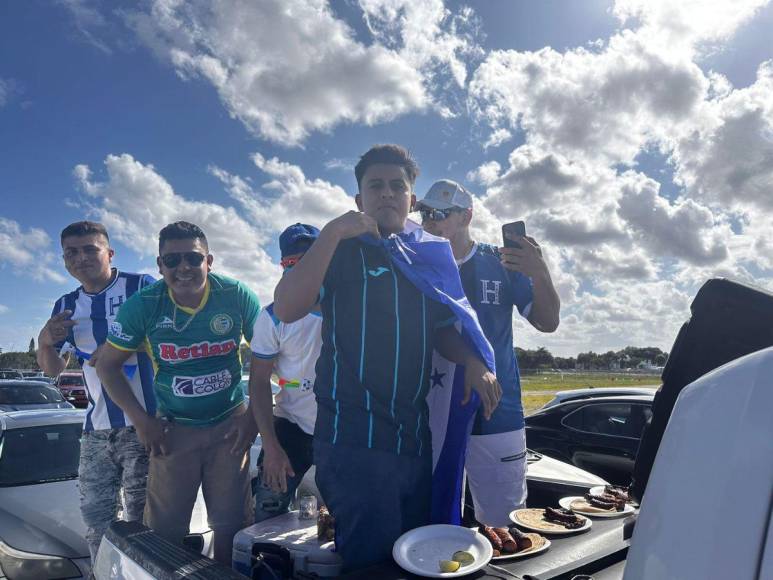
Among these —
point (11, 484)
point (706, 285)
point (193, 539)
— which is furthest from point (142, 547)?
point (11, 484)

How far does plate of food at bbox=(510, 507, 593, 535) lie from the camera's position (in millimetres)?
1704

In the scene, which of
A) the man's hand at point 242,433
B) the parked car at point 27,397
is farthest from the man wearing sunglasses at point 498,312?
the parked car at point 27,397

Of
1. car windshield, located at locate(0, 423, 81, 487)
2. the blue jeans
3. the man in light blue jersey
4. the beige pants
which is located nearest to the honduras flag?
the blue jeans

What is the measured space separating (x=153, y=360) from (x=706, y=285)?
263 cm

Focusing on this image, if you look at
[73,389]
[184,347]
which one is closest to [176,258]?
[184,347]

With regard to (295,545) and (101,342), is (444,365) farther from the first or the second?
(101,342)

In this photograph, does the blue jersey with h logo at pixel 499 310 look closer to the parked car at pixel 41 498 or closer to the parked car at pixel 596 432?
the parked car at pixel 41 498

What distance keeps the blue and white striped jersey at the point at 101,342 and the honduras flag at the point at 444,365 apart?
72.8 inches

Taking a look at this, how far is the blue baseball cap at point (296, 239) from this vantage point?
2830 mm

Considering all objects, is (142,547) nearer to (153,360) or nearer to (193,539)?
(193,539)

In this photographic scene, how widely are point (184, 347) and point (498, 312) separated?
162cm

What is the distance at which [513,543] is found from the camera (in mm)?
1559

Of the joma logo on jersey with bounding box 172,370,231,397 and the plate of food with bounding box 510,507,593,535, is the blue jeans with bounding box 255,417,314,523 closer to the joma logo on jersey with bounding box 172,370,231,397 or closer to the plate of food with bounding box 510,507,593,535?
the joma logo on jersey with bounding box 172,370,231,397

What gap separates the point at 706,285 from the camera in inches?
49.3
